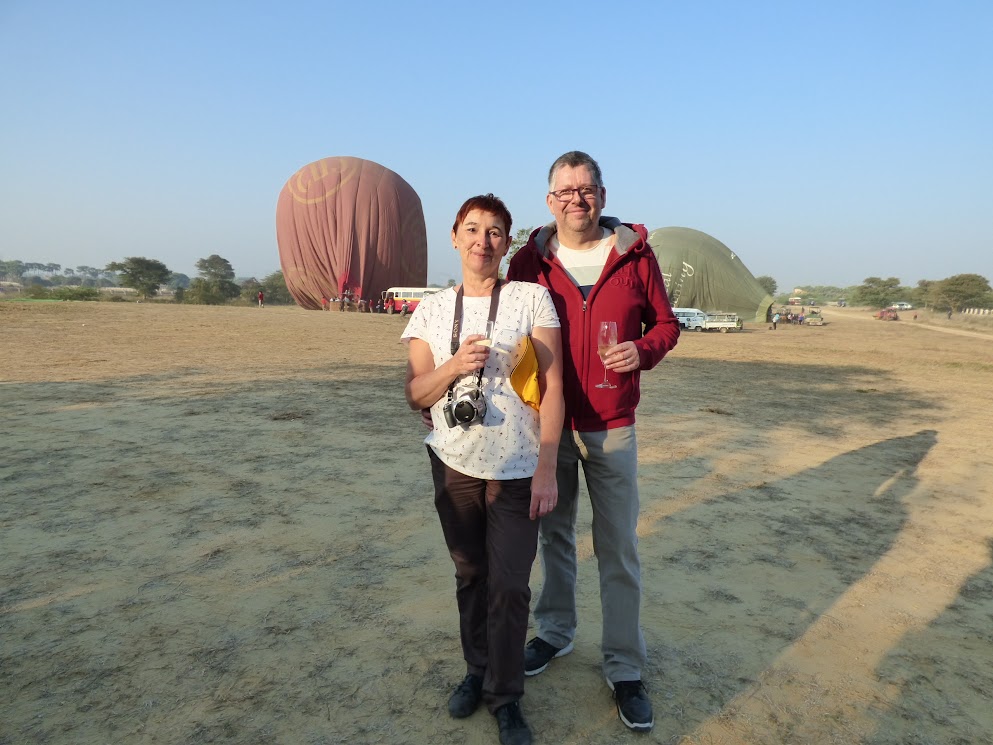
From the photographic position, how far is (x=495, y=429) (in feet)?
7.45

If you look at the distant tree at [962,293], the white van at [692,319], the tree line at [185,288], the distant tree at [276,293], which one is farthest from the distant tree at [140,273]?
the distant tree at [962,293]

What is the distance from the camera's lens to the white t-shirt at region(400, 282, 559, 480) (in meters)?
2.27

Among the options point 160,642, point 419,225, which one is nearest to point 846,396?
point 160,642

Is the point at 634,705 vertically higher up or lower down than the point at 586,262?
lower down

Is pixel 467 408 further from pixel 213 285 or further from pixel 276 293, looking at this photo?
pixel 276 293

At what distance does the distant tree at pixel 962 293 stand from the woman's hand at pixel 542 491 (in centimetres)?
7751

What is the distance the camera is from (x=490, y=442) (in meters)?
2.27

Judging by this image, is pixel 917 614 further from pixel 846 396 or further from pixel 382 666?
pixel 846 396

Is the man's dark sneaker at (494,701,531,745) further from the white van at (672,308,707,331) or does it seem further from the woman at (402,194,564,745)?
the white van at (672,308,707,331)

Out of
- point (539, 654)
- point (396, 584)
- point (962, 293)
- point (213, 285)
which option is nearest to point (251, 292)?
point (213, 285)

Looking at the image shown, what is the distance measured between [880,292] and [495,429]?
344 feet

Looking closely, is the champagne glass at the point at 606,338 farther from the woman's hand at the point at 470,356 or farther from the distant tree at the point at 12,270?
the distant tree at the point at 12,270

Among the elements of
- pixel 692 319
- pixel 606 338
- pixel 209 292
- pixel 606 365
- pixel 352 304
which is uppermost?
pixel 606 338

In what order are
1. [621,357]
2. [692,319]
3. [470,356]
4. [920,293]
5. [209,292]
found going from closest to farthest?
[470,356] → [621,357] → [692,319] → [209,292] → [920,293]
